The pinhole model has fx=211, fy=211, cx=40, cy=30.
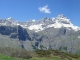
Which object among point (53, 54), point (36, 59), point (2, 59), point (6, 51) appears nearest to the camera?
point (2, 59)

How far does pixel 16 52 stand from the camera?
55.3m

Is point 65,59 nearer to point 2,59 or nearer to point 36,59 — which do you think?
point 36,59

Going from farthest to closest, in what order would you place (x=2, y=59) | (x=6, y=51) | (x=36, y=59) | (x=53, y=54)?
(x=53, y=54)
(x=6, y=51)
(x=36, y=59)
(x=2, y=59)

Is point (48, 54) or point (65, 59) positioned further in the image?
point (48, 54)

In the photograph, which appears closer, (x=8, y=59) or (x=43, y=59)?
(x=8, y=59)

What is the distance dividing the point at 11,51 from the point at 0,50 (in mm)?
3265

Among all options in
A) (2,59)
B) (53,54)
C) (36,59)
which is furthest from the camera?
(53,54)

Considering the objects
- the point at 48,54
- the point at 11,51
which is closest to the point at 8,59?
the point at 11,51

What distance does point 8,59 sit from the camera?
34.7m

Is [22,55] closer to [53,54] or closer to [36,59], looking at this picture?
[36,59]

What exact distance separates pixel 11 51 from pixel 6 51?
4.67ft

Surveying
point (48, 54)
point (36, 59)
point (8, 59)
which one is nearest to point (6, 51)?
point (36, 59)

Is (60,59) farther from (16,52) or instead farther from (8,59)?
(8,59)

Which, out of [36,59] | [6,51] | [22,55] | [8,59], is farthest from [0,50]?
[8,59]
